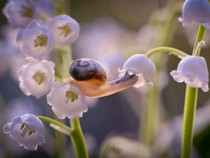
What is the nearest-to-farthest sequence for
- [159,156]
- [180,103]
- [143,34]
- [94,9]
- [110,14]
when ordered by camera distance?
[159,156]
[143,34]
[180,103]
[110,14]
[94,9]

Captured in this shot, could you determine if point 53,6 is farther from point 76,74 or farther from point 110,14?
point 110,14

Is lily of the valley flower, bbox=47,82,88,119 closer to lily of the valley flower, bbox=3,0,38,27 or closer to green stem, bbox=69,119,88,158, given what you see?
green stem, bbox=69,119,88,158

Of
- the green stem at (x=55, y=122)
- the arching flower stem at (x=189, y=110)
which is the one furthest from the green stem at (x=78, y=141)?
the arching flower stem at (x=189, y=110)

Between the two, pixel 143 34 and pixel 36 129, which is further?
pixel 143 34

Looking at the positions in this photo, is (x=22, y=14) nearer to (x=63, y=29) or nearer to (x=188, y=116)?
(x=63, y=29)

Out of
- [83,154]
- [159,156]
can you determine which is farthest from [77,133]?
[159,156]

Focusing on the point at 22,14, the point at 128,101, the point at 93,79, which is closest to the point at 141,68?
the point at 93,79

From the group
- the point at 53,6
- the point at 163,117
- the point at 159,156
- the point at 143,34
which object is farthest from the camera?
the point at 143,34

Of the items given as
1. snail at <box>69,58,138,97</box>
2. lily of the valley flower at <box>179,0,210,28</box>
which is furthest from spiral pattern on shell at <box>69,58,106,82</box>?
lily of the valley flower at <box>179,0,210,28</box>
